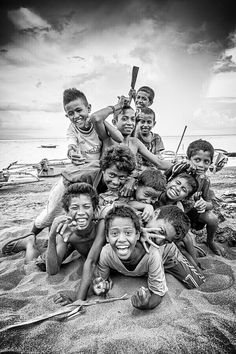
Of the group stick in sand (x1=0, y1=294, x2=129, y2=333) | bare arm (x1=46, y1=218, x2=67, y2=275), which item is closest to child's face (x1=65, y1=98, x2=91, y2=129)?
bare arm (x1=46, y1=218, x2=67, y2=275)

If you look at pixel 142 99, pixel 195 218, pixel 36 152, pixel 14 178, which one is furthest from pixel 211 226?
pixel 36 152

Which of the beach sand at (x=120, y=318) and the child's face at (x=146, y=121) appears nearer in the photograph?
the beach sand at (x=120, y=318)

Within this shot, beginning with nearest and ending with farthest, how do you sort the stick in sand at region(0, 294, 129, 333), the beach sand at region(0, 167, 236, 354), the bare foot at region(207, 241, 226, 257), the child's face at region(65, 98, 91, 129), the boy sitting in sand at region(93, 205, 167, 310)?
the beach sand at region(0, 167, 236, 354) → the stick in sand at region(0, 294, 129, 333) → the boy sitting in sand at region(93, 205, 167, 310) → the child's face at region(65, 98, 91, 129) → the bare foot at region(207, 241, 226, 257)

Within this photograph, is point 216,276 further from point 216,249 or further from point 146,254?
point 146,254

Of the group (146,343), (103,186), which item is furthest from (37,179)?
(146,343)

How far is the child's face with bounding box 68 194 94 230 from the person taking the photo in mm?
2066

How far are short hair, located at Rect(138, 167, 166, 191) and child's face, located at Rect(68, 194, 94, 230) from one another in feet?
2.26

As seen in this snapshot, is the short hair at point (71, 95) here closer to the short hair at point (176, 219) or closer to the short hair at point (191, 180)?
the short hair at point (191, 180)

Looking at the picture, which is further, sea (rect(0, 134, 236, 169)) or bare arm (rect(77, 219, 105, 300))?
sea (rect(0, 134, 236, 169))

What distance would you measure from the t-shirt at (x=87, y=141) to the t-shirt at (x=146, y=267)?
1096mm

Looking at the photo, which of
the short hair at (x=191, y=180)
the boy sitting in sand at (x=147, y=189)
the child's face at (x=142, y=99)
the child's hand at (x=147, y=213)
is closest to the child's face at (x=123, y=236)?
the child's hand at (x=147, y=213)

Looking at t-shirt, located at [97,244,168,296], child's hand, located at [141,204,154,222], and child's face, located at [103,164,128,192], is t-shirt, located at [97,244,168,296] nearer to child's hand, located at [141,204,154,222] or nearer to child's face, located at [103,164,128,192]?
child's hand, located at [141,204,154,222]

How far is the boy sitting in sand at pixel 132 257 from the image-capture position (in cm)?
180

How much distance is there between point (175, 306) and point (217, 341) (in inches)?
15.3
